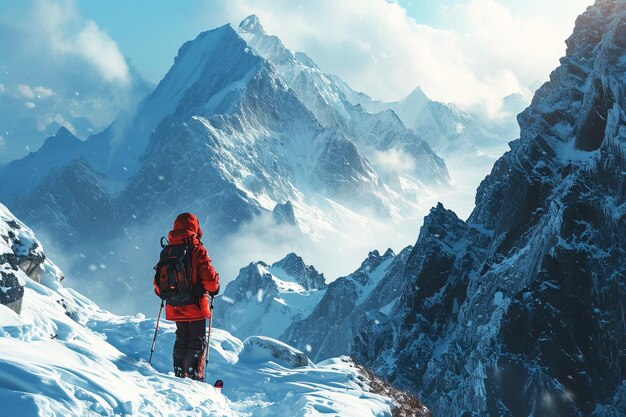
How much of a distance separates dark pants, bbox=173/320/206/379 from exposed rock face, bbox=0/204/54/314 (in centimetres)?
1316

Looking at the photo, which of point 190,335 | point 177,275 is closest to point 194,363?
point 190,335

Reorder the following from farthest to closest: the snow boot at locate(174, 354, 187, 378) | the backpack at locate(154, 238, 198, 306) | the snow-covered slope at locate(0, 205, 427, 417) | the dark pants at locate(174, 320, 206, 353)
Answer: the snow boot at locate(174, 354, 187, 378)
the dark pants at locate(174, 320, 206, 353)
the backpack at locate(154, 238, 198, 306)
the snow-covered slope at locate(0, 205, 427, 417)

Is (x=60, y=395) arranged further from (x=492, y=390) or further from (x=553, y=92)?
(x=553, y=92)

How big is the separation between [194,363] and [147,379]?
1849mm

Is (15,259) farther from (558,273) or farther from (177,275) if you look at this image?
(558,273)

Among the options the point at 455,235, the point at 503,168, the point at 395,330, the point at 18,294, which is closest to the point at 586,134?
the point at 503,168

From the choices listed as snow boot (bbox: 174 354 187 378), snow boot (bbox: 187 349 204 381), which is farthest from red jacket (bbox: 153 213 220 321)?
snow boot (bbox: 174 354 187 378)

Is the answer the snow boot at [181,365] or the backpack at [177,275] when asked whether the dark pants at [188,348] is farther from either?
the backpack at [177,275]

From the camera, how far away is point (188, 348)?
1325cm

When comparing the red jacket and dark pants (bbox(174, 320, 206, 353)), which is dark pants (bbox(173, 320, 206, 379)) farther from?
the red jacket

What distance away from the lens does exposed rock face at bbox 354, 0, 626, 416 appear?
68.9 metres

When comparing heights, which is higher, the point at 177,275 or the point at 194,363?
the point at 177,275

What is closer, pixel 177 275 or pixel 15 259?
pixel 177 275

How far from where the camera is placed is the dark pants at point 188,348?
1316 centimetres
